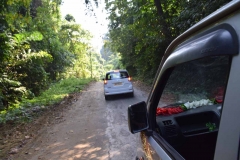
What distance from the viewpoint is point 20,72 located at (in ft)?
41.2

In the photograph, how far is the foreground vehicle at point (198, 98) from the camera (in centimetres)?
84

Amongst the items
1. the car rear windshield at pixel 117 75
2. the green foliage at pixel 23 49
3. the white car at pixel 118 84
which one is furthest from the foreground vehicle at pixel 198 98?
the car rear windshield at pixel 117 75

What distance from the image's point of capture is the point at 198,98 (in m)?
2.03

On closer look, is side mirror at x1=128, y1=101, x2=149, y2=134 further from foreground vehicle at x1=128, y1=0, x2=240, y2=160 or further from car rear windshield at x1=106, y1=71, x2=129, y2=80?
car rear windshield at x1=106, y1=71, x2=129, y2=80

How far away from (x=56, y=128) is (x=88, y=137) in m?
A: 1.73

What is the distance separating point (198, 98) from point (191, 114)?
219 mm

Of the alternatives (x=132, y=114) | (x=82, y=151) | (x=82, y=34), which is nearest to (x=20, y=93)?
(x=82, y=151)

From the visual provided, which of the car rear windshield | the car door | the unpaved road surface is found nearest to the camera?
the car door

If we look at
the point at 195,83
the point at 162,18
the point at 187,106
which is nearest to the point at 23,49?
the point at 162,18

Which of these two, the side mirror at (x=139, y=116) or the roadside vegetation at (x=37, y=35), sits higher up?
the roadside vegetation at (x=37, y=35)

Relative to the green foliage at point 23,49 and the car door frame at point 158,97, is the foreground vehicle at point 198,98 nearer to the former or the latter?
the car door frame at point 158,97

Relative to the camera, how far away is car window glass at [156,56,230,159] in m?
1.65

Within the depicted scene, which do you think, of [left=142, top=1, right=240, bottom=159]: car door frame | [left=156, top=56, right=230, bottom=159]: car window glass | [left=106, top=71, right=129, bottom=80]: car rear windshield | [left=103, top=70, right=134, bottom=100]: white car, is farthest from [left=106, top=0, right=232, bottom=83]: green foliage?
[left=142, top=1, right=240, bottom=159]: car door frame

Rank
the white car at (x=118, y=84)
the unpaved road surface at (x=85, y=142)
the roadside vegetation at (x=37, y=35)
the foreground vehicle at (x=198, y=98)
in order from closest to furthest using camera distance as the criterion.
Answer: the foreground vehicle at (x=198, y=98), the unpaved road surface at (x=85, y=142), the roadside vegetation at (x=37, y=35), the white car at (x=118, y=84)
